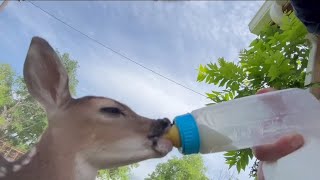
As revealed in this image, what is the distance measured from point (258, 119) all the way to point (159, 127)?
0.20 metres

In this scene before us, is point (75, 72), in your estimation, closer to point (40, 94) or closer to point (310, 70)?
point (40, 94)

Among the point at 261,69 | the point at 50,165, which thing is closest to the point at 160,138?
the point at 50,165

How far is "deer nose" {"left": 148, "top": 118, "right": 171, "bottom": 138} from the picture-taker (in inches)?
24.4

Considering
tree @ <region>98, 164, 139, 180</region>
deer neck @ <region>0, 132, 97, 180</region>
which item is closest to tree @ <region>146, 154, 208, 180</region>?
tree @ <region>98, 164, 139, 180</region>

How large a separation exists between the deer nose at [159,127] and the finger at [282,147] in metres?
0.18

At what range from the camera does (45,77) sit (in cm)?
62

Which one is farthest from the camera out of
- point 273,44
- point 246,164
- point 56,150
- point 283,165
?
point 273,44

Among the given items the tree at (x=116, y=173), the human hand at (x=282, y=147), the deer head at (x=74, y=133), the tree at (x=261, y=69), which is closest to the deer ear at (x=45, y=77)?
the deer head at (x=74, y=133)

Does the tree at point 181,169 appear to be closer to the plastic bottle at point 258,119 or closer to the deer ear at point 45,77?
the plastic bottle at point 258,119

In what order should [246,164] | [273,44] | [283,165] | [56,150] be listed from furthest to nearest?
[273,44]
[246,164]
[283,165]
[56,150]

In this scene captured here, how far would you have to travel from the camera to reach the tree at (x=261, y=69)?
106cm

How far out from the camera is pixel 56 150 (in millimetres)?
578

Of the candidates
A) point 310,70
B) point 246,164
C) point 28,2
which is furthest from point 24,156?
point 310,70

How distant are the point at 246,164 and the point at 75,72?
47 centimetres
